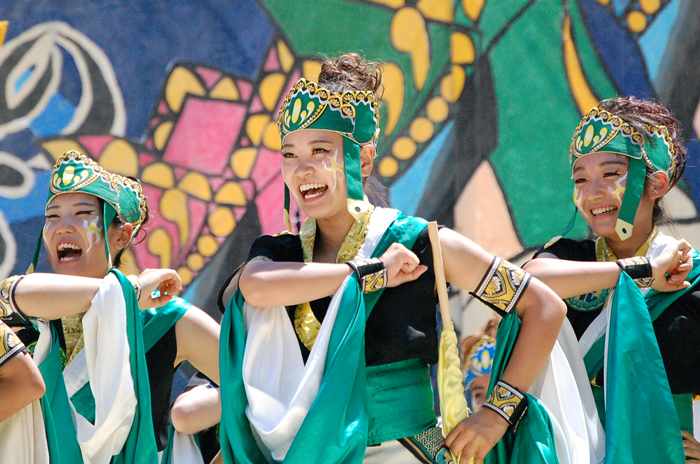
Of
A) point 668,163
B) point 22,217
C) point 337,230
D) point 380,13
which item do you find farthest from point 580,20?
point 22,217

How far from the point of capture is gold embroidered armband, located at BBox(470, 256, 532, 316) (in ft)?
7.54

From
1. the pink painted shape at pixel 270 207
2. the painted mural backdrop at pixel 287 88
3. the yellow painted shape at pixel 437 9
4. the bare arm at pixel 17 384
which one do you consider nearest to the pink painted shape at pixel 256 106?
the painted mural backdrop at pixel 287 88

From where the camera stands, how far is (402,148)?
4.48 m

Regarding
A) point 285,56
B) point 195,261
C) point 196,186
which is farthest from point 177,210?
point 285,56

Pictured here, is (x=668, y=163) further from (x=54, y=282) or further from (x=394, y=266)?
(x=54, y=282)

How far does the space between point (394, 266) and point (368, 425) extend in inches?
16.4

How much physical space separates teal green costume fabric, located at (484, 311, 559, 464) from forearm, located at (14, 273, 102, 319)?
4.17ft

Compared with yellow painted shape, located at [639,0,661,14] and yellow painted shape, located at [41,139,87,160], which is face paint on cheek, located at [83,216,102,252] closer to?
yellow painted shape, located at [41,139,87,160]

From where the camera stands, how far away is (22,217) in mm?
4230

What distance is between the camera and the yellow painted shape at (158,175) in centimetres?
435

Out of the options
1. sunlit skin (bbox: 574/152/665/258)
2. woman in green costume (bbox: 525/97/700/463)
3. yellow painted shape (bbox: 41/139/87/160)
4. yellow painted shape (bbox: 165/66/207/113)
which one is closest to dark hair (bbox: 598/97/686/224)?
woman in green costume (bbox: 525/97/700/463)

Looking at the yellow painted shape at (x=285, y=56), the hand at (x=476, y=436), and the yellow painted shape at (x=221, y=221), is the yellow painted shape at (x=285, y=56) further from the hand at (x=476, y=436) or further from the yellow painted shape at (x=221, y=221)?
the hand at (x=476, y=436)

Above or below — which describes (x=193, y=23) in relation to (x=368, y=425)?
above

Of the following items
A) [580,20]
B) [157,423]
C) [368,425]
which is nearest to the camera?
[368,425]
